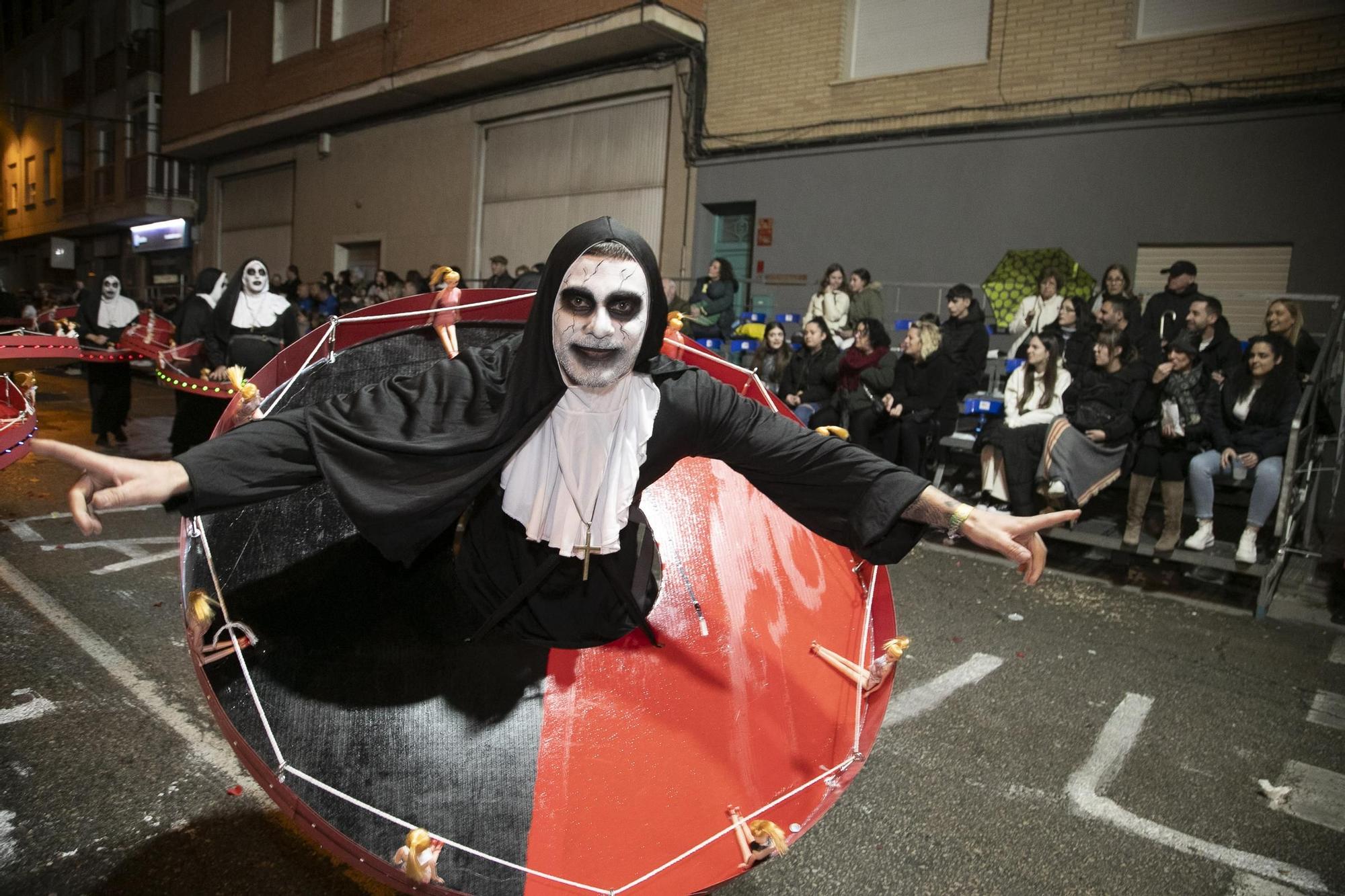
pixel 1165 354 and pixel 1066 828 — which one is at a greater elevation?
pixel 1165 354

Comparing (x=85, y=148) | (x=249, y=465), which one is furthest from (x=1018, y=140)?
(x=85, y=148)

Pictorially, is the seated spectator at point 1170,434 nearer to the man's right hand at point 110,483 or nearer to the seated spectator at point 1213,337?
the seated spectator at point 1213,337

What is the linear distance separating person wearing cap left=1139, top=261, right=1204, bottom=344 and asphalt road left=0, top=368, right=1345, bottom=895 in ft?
9.67

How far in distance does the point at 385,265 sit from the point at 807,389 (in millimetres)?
13371

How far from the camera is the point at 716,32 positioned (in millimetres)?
12891

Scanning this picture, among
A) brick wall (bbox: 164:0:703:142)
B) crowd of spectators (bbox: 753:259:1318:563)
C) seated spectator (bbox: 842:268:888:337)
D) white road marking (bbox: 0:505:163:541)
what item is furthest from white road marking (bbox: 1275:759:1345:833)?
brick wall (bbox: 164:0:703:142)

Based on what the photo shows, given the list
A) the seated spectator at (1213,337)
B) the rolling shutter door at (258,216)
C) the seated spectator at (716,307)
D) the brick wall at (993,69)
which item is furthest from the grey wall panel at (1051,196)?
the rolling shutter door at (258,216)

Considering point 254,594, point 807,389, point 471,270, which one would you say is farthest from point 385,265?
point 254,594

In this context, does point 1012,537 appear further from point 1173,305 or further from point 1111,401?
point 1173,305

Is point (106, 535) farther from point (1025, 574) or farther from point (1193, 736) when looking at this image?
point (1193, 736)

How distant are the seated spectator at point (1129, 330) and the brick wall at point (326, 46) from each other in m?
8.46

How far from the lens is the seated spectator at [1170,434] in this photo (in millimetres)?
6191

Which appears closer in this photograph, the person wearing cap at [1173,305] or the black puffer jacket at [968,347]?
the person wearing cap at [1173,305]

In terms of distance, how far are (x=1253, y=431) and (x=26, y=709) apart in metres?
7.30
